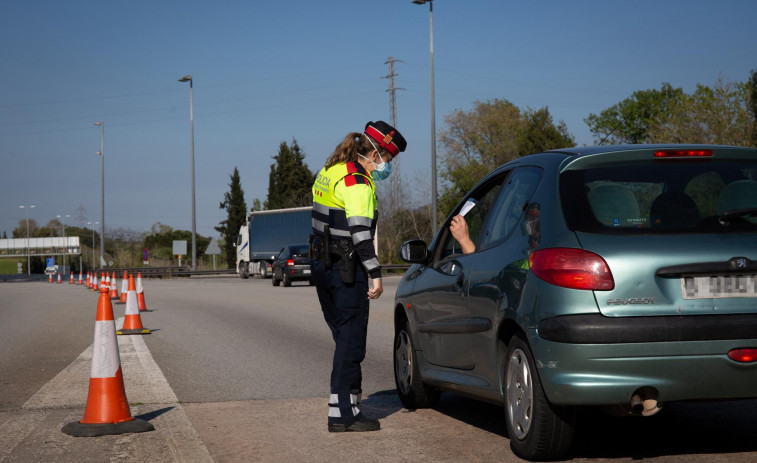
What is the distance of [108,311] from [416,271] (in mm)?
2152

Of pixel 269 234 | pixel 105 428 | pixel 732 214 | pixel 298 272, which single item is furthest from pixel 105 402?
pixel 269 234

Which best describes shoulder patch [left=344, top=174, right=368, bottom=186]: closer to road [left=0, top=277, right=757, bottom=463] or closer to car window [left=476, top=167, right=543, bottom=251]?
car window [left=476, top=167, right=543, bottom=251]

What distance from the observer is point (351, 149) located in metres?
6.17

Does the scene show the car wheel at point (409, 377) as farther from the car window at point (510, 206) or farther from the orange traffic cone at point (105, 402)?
the orange traffic cone at point (105, 402)

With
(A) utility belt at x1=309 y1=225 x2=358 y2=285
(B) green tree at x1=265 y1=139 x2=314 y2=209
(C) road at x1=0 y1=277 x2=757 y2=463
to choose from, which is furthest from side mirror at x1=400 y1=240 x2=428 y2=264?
(B) green tree at x1=265 y1=139 x2=314 y2=209

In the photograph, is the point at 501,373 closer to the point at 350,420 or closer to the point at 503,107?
the point at 350,420

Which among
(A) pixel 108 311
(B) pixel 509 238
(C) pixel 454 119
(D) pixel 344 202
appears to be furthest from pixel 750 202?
(C) pixel 454 119

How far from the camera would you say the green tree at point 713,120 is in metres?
35.7

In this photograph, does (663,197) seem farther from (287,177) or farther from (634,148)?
(287,177)

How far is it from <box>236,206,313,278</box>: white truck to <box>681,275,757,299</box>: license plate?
4321 cm

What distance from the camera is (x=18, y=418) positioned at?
265 inches

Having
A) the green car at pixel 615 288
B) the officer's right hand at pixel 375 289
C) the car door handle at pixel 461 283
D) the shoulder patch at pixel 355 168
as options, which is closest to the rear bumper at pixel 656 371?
the green car at pixel 615 288

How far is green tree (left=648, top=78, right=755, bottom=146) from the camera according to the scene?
3569 cm

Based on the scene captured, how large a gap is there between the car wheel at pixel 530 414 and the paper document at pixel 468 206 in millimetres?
1434
